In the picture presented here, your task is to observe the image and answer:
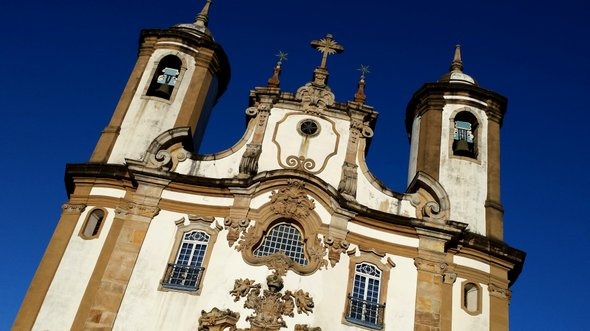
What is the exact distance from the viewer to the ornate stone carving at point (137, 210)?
1717 centimetres

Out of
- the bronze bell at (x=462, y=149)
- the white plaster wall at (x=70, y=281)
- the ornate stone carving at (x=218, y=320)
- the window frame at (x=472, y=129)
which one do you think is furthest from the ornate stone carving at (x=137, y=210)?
the bronze bell at (x=462, y=149)

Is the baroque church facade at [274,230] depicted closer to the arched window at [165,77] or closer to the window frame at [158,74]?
the window frame at [158,74]

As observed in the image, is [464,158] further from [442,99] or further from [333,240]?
[333,240]

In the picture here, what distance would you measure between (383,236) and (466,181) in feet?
12.5

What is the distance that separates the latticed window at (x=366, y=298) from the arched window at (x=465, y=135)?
565 cm

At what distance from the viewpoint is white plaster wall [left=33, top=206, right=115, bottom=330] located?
15727 mm

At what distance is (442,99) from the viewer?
21391mm

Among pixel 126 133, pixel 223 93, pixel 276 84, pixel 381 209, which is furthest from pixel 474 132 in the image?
pixel 126 133

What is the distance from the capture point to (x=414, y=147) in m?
21.5

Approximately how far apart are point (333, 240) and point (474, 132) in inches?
280

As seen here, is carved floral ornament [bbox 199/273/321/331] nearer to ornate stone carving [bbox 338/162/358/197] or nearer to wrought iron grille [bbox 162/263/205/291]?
wrought iron grille [bbox 162/263/205/291]

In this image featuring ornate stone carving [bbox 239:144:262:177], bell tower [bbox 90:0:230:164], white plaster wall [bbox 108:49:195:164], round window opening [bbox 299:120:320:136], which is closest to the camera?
ornate stone carving [bbox 239:144:262:177]

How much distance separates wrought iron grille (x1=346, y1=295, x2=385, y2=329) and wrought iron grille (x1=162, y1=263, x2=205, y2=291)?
3746 millimetres

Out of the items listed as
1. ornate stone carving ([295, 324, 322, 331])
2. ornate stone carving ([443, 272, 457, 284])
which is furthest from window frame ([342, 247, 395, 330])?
ornate stone carving ([443, 272, 457, 284])
